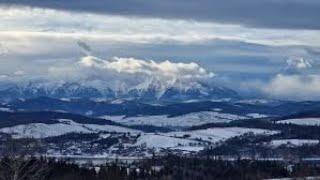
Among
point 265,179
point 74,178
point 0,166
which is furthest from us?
point 265,179

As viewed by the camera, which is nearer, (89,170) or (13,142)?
(13,142)

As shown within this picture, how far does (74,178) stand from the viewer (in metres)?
184

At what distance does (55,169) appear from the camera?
189750 mm

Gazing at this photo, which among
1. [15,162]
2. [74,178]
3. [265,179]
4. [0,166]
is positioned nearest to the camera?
[15,162]

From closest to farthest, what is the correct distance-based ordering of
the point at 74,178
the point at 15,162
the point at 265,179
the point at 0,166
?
the point at 15,162 < the point at 0,166 < the point at 74,178 < the point at 265,179

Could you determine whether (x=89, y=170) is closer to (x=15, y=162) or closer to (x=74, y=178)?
(x=74, y=178)

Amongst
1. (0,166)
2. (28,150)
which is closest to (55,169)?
(0,166)

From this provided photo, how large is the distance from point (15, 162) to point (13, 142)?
1.60 m

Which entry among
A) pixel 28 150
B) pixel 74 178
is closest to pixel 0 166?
pixel 28 150

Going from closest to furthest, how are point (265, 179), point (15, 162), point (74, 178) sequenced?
point (15, 162) < point (74, 178) < point (265, 179)

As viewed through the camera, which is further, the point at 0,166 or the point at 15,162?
the point at 0,166

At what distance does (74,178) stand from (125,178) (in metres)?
15.0

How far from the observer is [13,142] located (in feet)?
218

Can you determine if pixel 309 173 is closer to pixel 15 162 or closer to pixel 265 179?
pixel 265 179
